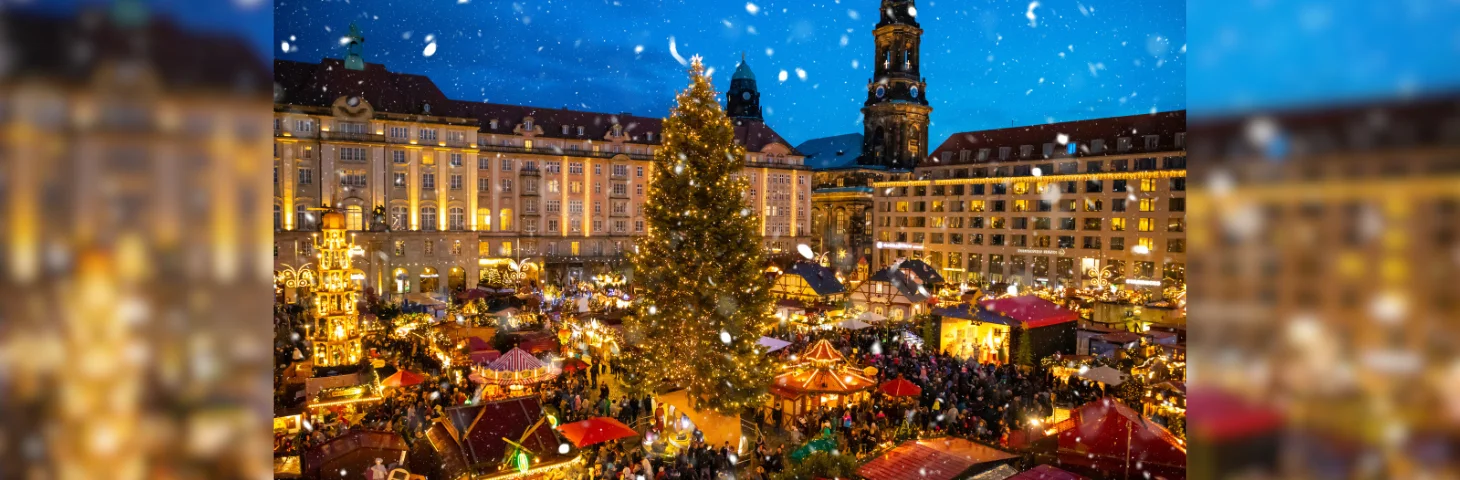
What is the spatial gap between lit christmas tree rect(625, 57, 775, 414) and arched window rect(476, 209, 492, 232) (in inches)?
1429

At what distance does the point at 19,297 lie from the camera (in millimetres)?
1501

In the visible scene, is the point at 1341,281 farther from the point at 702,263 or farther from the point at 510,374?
the point at 510,374

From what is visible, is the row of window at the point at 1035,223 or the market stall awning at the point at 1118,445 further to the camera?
the row of window at the point at 1035,223

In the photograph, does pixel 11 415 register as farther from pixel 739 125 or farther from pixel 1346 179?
pixel 739 125

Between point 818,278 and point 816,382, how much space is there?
15.2 meters

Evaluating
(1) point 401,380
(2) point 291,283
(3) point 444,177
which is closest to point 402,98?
(3) point 444,177

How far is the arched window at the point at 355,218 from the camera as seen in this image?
41344 millimetres

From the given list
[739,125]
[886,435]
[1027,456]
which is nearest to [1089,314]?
[886,435]

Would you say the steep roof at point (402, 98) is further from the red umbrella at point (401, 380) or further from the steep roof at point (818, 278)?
the red umbrella at point (401, 380)

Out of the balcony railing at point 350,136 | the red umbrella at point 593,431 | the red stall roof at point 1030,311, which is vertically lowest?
the red umbrella at point 593,431

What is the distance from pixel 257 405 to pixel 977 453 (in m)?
10.4

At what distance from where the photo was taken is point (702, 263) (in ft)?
42.6

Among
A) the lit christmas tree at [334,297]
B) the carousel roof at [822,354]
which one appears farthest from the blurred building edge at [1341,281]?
the lit christmas tree at [334,297]

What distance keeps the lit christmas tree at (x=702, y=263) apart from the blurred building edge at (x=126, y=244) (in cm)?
1119
